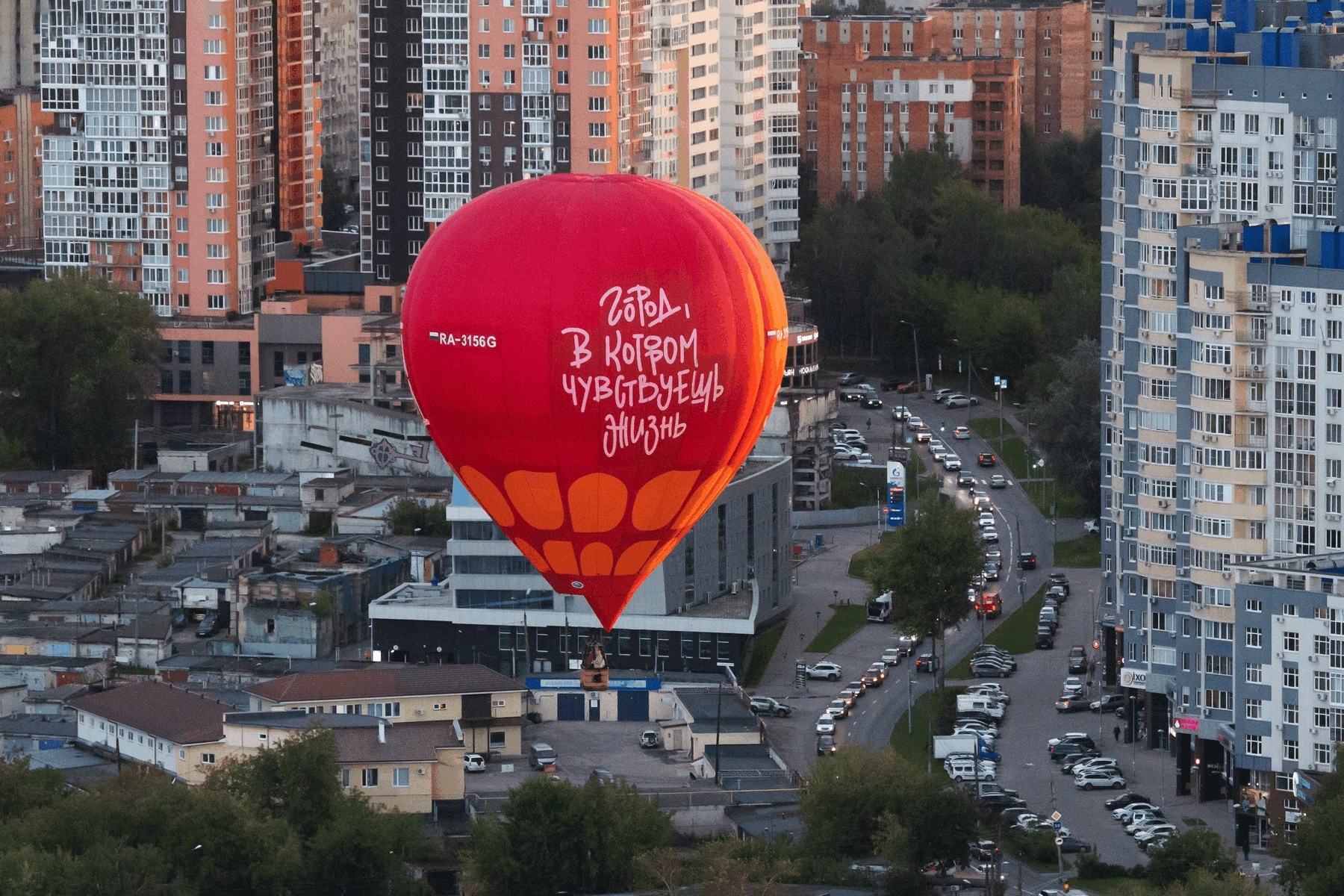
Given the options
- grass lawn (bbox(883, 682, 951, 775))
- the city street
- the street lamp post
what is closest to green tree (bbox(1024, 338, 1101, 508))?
the city street

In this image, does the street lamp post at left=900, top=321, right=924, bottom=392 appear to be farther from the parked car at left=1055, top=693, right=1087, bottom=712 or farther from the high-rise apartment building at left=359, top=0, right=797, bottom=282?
the parked car at left=1055, top=693, right=1087, bottom=712

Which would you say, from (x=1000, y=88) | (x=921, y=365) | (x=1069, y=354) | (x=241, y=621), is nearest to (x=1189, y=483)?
(x=241, y=621)

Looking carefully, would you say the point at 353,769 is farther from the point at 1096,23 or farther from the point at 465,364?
the point at 1096,23

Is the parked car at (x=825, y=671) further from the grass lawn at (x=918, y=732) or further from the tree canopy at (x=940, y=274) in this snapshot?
the tree canopy at (x=940, y=274)

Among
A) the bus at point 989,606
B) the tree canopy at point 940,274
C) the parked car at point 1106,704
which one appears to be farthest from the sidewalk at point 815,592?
the tree canopy at point 940,274

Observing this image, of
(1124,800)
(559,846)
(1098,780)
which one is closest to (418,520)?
(1098,780)

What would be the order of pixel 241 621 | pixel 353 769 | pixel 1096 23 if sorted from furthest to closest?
1. pixel 1096 23
2. pixel 241 621
3. pixel 353 769
